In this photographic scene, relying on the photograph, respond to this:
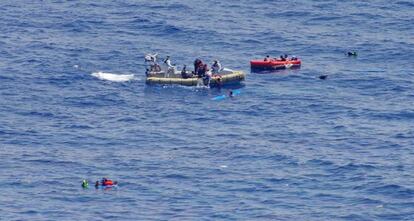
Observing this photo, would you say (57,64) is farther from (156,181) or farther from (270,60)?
(156,181)

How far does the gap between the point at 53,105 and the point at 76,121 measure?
6361 millimetres

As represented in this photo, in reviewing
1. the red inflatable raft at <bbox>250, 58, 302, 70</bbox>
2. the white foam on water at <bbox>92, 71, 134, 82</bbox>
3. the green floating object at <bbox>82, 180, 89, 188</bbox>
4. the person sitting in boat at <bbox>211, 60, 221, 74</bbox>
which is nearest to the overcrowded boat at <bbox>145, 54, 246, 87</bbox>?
the person sitting in boat at <bbox>211, 60, 221, 74</bbox>

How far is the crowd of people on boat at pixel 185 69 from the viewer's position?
538ft

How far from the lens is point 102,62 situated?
172 metres

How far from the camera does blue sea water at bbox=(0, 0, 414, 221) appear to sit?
417ft

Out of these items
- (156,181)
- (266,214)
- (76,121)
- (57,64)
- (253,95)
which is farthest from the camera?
(57,64)

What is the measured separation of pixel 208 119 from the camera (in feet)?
495

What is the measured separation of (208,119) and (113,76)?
64.5ft

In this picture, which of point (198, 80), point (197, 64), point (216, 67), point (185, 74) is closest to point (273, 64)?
point (216, 67)

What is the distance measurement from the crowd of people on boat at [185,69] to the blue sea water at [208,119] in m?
2.00

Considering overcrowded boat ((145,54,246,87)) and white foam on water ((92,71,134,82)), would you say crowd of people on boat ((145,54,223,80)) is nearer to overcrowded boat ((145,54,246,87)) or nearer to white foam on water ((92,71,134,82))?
overcrowded boat ((145,54,246,87))

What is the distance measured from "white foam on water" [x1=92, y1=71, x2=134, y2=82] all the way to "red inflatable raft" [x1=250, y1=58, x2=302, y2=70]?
14.7 m

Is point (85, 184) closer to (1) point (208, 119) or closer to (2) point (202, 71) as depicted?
(1) point (208, 119)

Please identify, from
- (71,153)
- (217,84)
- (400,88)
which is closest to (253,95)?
(217,84)
